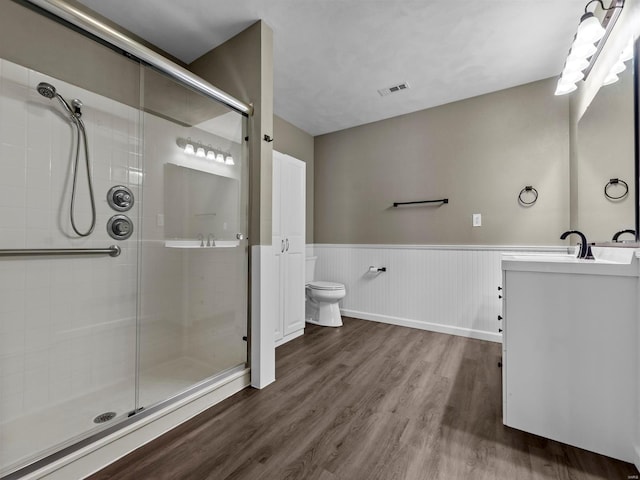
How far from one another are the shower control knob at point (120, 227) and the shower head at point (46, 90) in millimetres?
714

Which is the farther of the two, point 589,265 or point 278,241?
point 278,241

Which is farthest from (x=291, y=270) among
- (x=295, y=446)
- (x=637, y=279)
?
(x=637, y=279)

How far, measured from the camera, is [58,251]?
1.56 meters

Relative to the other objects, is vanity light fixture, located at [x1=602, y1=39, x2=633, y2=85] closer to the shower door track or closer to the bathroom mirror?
the bathroom mirror

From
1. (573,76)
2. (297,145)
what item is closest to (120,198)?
(297,145)

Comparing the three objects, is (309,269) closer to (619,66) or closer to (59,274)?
(59,274)

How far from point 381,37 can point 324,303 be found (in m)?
2.47

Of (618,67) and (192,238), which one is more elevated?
(618,67)

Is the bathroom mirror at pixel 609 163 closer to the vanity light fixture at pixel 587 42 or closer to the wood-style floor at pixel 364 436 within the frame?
the vanity light fixture at pixel 587 42

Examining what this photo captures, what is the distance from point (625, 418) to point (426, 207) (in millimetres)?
2129

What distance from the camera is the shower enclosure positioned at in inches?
55.8

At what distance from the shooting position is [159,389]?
5.08 feet

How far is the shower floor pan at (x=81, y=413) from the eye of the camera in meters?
1.23

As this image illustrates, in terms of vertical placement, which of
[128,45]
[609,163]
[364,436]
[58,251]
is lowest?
[364,436]
